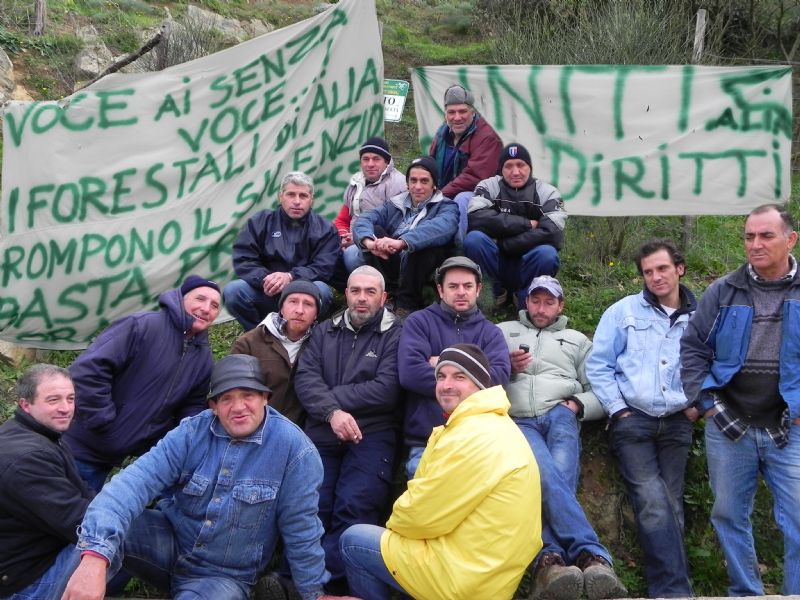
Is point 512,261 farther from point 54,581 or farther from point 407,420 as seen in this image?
point 54,581

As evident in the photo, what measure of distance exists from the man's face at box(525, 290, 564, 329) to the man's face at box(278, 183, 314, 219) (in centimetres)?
182

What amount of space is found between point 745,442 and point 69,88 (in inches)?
419

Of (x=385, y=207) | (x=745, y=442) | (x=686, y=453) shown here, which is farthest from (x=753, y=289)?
(x=385, y=207)

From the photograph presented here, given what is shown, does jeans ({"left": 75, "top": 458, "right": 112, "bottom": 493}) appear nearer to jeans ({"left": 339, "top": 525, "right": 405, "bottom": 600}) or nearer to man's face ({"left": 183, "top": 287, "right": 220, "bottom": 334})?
man's face ({"left": 183, "top": 287, "right": 220, "bottom": 334})

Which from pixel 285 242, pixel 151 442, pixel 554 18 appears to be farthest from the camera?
pixel 554 18

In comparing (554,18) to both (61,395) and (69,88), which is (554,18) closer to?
(69,88)

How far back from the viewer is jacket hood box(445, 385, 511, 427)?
3.63 m

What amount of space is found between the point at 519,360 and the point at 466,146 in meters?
2.18

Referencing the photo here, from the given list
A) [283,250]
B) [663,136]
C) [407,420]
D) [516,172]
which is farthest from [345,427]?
[663,136]

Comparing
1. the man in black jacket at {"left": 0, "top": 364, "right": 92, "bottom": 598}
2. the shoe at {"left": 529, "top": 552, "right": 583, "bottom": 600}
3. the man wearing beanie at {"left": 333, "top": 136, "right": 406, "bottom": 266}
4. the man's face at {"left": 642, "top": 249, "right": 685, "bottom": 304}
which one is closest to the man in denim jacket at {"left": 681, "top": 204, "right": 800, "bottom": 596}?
the man's face at {"left": 642, "top": 249, "right": 685, "bottom": 304}

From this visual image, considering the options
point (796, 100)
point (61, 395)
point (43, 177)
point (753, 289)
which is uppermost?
point (796, 100)

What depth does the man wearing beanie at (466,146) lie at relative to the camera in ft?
20.9

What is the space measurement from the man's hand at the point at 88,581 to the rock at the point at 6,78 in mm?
8814

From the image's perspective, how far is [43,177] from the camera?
5.98m
